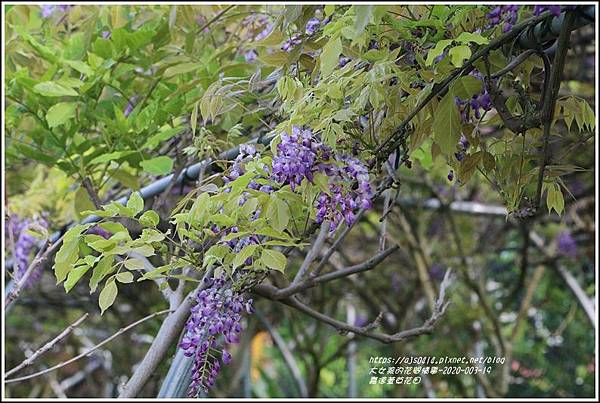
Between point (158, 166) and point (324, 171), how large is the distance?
535 millimetres

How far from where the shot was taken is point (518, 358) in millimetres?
4000

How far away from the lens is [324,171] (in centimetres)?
82

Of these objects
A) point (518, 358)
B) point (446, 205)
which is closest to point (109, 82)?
point (446, 205)

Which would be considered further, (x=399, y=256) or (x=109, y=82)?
(x=399, y=256)

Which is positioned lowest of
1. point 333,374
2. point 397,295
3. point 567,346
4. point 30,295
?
point 333,374

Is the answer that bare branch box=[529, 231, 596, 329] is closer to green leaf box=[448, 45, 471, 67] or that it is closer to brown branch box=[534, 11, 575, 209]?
brown branch box=[534, 11, 575, 209]

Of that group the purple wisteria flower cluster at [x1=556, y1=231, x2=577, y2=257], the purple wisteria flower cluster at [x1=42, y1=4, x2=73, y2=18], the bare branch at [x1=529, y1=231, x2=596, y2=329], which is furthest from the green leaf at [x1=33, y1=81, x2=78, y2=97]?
the purple wisteria flower cluster at [x1=556, y1=231, x2=577, y2=257]

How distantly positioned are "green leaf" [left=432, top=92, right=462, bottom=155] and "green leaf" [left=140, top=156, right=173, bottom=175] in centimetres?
54

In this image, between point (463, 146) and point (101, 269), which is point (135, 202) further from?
point (463, 146)

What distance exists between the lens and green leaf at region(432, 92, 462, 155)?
2.93 ft

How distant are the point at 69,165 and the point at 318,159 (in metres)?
0.74

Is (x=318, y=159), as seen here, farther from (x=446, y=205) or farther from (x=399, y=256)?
(x=399, y=256)

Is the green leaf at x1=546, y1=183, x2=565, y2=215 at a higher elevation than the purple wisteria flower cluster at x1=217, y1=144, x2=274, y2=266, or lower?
lower

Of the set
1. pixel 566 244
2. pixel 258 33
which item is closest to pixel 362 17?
pixel 258 33
